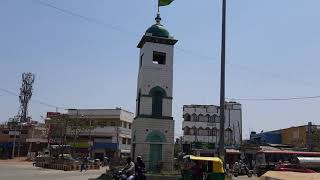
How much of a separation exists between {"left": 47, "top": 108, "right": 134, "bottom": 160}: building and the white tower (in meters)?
37.7

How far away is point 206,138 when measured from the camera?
86750 millimetres

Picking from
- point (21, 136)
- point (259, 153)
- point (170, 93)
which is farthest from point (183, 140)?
point (170, 93)

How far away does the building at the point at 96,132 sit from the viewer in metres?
72.3

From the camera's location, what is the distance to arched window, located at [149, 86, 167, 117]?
1346 inches

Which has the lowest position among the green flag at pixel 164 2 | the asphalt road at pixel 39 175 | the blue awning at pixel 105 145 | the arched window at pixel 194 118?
the asphalt road at pixel 39 175

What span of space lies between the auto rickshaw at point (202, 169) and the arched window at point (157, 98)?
1582 centimetres

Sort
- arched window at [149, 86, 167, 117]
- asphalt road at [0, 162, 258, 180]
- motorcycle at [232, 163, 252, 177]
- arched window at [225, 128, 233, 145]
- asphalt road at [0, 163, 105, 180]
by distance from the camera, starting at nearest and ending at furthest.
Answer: asphalt road at [0, 163, 105, 180] → asphalt road at [0, 162, 258, 180] → arched window at [149, 86, 167, 117] → motorcycle at [232, 163, 252, 177] → arched window at [225, 128, 233, 145]

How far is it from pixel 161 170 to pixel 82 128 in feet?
134

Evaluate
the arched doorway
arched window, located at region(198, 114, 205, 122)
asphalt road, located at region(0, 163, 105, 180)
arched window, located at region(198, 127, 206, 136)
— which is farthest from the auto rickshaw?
arched window, located at region(198, 114, 205, 122)

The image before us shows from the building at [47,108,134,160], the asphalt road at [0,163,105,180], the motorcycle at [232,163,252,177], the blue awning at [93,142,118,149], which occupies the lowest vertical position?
the asphalt road at [0,163,105,180]

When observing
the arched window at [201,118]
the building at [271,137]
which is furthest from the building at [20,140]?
the building at [271,137]

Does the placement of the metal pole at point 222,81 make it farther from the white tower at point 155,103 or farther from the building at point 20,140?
the building at point 20,140

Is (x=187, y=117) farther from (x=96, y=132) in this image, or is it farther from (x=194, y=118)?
(x=96, y=132)

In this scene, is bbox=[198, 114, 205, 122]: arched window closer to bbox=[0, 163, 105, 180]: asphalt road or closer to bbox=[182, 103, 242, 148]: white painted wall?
bbox=[182, 103, 242, 148]: white painted wall
